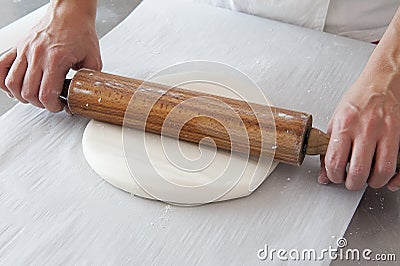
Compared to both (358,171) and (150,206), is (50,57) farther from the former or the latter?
(358,171)

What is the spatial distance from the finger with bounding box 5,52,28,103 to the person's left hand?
1.95 feet

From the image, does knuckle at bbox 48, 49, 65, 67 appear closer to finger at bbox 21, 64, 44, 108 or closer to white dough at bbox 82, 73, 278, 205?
finger at bbox 21, 64, 44, 108

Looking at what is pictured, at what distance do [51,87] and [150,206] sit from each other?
0.32m

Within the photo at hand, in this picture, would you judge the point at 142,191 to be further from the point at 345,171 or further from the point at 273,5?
the point at 273,5

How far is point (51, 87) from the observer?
1.08m

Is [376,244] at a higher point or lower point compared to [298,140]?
lower

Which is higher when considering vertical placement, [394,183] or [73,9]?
[73,9]

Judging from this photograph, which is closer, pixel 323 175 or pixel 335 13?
pixel 323 175

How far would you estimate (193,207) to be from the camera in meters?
0.96

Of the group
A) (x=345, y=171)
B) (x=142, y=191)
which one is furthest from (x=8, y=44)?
(x=345, y=171)

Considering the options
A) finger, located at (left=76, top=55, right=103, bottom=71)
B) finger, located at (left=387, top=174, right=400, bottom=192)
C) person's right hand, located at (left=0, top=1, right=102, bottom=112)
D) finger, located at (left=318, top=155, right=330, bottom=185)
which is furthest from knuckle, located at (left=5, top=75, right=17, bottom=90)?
finger, located at (left=387, top=174, right=400, bottom=192)

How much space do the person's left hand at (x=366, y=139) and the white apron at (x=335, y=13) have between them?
36 cm

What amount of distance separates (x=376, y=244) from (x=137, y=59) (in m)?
0.67

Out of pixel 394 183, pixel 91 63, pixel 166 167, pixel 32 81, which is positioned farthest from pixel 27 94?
pixel 394 183
